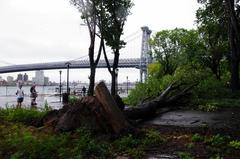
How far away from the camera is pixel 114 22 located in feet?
92.2

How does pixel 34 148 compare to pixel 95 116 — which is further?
pixel 95 116

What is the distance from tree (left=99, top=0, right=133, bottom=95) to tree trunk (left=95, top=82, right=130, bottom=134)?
18069mm

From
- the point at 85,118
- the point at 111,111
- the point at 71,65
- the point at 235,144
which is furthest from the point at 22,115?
the point at 71,65

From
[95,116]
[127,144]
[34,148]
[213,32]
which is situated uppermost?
[213,32]

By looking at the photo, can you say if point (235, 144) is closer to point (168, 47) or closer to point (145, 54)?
point (168, 47)

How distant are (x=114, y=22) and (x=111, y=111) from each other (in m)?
19.7

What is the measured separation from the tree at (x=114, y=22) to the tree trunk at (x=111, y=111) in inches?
711

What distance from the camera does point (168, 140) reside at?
337 inches

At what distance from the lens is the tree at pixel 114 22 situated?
90.1 feet

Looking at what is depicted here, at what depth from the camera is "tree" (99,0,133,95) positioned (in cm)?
2747

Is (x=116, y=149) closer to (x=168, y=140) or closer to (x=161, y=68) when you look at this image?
(x=168, y=140)

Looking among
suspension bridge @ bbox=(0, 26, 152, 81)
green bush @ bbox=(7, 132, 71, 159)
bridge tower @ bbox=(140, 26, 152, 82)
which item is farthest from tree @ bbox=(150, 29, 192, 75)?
green bush @ bbox=(7, 132, 71, 159)

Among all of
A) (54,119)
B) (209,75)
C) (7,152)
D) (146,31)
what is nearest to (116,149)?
(7,152)

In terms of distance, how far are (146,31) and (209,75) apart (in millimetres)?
47575
